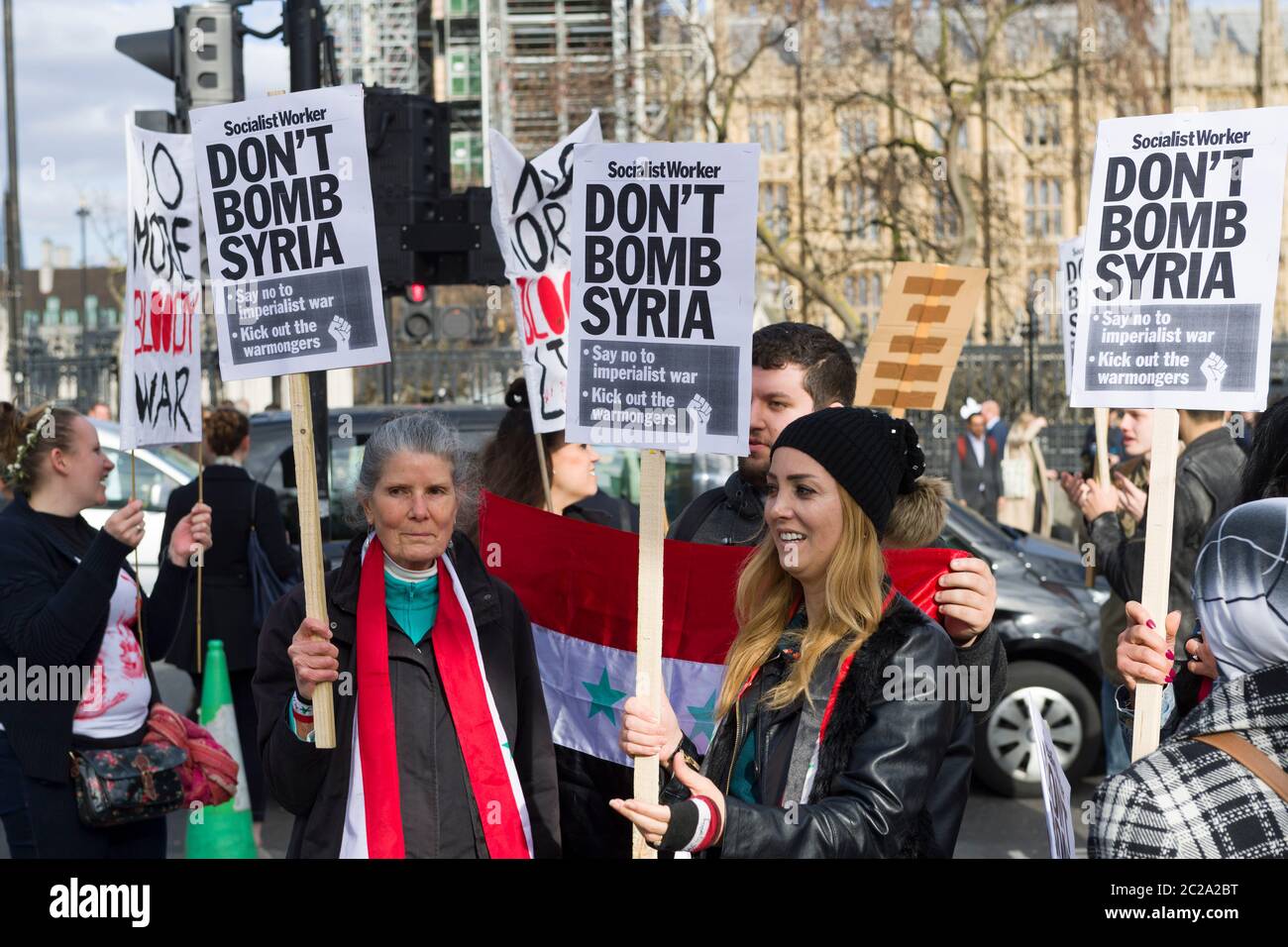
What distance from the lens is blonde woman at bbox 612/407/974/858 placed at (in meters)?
2.67

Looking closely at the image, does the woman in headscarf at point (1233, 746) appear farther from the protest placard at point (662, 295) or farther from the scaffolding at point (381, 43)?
the scaffolding at point (381, 43)

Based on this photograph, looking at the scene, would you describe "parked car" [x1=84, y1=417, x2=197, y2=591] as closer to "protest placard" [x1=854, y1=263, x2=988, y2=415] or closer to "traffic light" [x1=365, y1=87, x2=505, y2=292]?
"traffic light" [x1=365, y1=87, x2=505, y2=292]

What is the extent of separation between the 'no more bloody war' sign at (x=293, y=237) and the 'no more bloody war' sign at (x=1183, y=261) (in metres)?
1.64

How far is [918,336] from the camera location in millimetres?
5320

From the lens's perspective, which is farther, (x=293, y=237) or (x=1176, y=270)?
(x=293, y=237)

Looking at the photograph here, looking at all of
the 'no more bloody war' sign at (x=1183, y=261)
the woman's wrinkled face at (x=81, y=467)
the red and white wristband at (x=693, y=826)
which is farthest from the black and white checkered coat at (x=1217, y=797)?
the woman's wrinkled face at (x=81, y=467)

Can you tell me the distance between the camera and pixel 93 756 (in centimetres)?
445

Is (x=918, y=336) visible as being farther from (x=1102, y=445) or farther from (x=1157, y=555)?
(x=1157, y=555)

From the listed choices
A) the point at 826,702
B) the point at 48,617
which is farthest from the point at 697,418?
the point at 48,617

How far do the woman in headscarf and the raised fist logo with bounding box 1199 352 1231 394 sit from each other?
1.19 meters

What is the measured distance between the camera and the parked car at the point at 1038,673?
8.01 meters

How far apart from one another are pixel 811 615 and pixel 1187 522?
3.24 meters

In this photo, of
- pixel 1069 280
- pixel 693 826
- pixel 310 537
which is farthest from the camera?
pixel 1069 280
